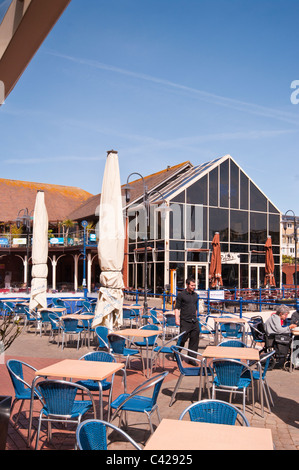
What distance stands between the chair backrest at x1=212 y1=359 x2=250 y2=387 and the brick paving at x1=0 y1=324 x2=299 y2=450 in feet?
1.99

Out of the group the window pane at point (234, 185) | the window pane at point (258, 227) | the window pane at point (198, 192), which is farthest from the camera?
the window pane at point (258, 227)

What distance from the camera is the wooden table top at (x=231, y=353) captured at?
5.70m

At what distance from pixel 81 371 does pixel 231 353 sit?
225cm

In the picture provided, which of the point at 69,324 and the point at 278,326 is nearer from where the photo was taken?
the point at 278,326

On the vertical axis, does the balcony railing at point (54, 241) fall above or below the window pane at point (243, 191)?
below

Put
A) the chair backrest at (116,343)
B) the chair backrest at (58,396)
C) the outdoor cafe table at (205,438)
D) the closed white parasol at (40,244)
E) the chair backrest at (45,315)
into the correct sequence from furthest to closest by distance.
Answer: the closed white parasol at (40,244) → the chair backrest at (45,315) → the chair backrest at (116,343) → the chair backrest at (58,396) → the outdoor cafe table at (205,438)

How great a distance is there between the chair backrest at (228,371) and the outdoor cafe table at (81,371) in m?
1.27

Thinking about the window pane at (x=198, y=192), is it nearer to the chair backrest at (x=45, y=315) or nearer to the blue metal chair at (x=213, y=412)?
the chair backrest at (x=45, y=315)

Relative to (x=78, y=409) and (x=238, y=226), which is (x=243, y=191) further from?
(x=78, y=409)

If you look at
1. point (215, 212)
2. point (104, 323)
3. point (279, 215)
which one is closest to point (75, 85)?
point (104, 323)

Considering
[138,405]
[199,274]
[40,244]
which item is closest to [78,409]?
[138,405]

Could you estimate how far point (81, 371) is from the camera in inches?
185

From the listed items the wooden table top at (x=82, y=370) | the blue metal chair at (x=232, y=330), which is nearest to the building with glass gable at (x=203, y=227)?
the blue metal chair at (x=232, y=330)

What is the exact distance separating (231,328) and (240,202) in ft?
74.8
